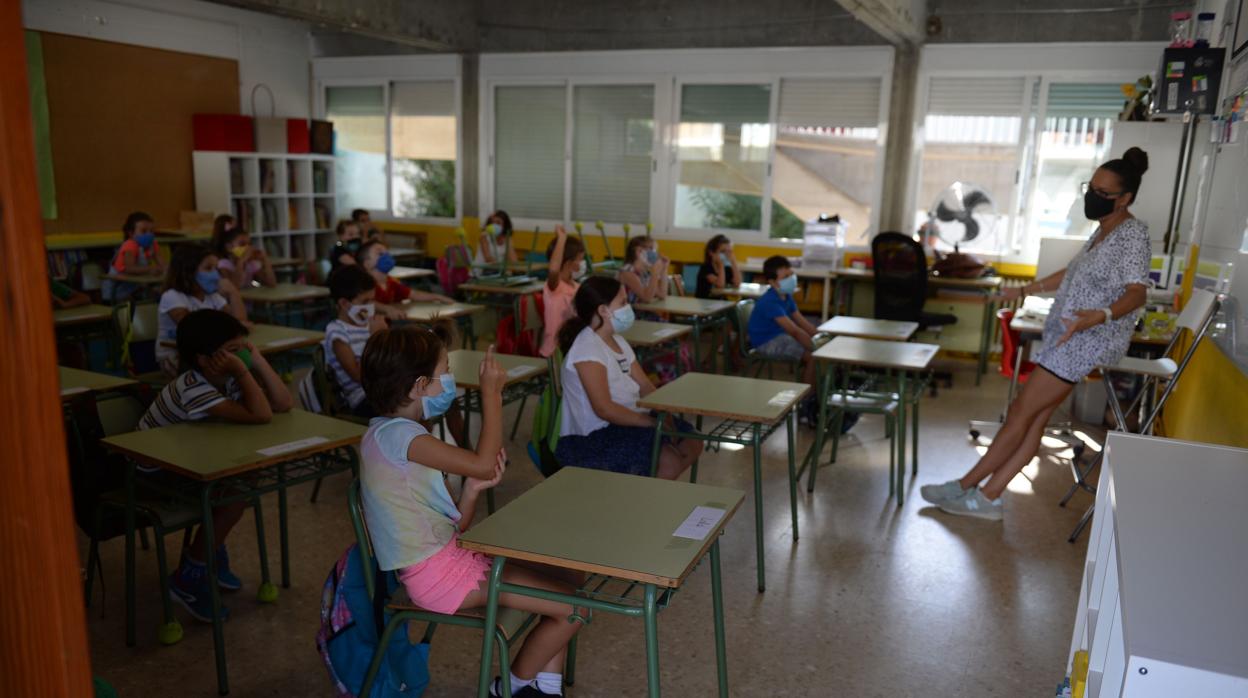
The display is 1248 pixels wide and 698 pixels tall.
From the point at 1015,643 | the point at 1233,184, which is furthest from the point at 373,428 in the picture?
the point at 1233,184

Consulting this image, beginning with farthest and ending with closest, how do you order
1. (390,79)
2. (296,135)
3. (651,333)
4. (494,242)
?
(390,79), (296,135), (494,242), (651,333)

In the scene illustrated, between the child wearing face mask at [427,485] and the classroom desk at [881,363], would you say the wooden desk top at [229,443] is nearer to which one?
the child wearing face mask at [427,485]

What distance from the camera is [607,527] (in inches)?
78.7

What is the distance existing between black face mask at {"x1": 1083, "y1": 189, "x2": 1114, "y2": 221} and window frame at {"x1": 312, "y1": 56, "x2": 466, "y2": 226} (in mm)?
7432

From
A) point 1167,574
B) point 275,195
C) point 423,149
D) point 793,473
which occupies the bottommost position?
point 793,473

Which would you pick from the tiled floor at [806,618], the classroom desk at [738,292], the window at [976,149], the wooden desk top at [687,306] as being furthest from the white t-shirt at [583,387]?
the window at [976,149]

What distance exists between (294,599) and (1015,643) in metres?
2.47

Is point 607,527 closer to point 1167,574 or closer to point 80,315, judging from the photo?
point 1167,574

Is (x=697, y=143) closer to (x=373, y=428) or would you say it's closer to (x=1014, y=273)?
(x=1014, y=273)

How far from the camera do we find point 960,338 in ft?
25.5

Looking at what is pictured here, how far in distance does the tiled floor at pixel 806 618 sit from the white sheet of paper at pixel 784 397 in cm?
69

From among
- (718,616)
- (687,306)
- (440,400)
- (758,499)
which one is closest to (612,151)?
(687,306)

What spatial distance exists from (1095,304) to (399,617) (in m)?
2.94

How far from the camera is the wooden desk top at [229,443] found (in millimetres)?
2441
